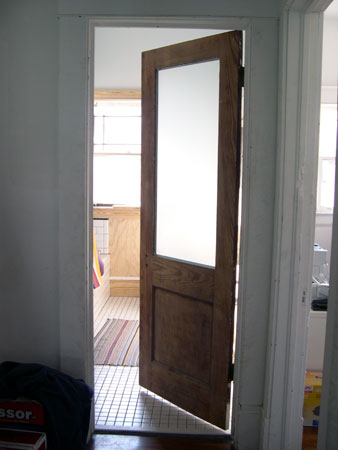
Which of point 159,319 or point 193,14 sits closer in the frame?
point 193,14

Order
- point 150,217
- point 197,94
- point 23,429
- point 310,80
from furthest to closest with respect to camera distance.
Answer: point 150,217 → point 197,94 → point 310,80 → point 23,429

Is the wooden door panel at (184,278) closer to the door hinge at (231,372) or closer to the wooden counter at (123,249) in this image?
the door hinge at (231,372)

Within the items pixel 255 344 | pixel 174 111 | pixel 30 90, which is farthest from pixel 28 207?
pixel 255 344

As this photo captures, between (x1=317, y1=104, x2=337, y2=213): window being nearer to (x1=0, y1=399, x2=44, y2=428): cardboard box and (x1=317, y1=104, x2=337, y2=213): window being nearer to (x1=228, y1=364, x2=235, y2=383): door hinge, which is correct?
(x1=228, y1=364, x2=235, y2=383): door hinge

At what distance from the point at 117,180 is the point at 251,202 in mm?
3201

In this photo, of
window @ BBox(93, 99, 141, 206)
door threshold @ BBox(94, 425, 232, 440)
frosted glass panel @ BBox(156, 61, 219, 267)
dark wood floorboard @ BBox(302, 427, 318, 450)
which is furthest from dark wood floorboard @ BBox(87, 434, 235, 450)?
window @ BBox(93, 99, 141, 206)

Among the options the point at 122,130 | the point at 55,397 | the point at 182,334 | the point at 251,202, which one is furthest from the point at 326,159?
the point at 55,397

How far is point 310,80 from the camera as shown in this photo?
196cm

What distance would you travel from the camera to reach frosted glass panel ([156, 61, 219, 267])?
2.38m

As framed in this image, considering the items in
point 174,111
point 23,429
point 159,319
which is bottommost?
point 23,429

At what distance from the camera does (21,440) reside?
1.80m

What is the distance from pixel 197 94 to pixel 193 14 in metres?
0.47

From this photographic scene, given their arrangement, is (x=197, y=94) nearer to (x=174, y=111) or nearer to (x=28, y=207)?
(x=174, y=111)

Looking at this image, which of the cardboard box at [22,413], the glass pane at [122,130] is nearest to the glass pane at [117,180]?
the glass pane at [122,130]
